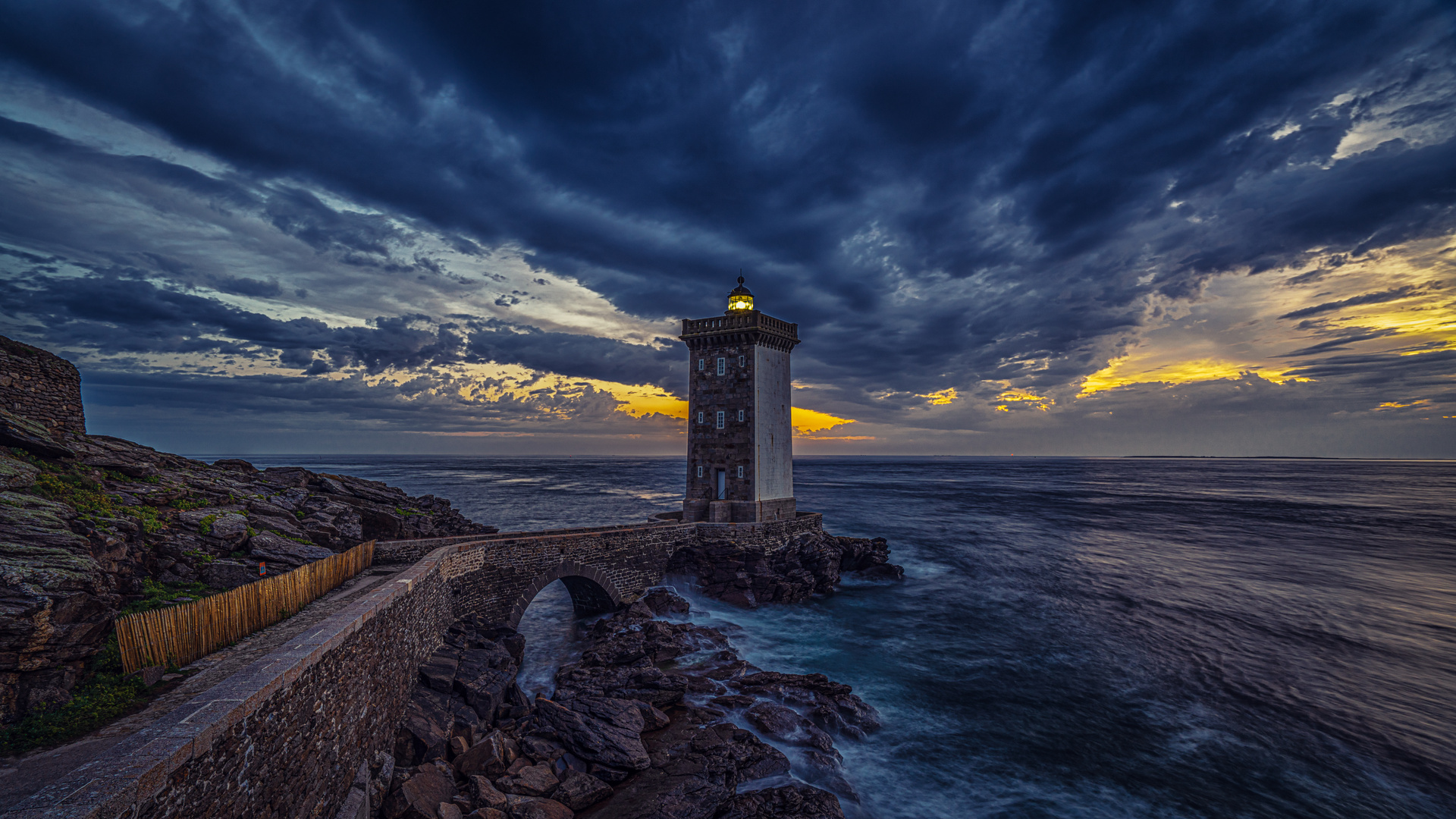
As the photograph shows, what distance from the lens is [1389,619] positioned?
27672 millimetres

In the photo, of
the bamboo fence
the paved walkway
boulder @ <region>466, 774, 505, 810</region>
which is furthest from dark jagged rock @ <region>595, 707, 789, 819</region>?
the bamboo fence

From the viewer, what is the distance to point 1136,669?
21.6 meters

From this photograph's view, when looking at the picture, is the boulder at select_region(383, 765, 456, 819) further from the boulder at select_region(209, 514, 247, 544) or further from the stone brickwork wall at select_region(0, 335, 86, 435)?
the stone brickwork wall at select_region(0, 335, 86, 435)

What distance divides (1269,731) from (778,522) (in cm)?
2131

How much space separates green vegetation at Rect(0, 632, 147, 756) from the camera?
6.94 metres

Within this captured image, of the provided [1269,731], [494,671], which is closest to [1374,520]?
[1269,731]

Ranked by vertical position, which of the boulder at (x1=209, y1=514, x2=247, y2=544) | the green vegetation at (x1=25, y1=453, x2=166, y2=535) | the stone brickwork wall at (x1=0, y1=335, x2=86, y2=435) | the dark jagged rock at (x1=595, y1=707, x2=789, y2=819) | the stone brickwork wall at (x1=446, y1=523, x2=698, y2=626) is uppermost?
the stone brickwork wall at (x1=0, y1=335, x2=86, y2=435)

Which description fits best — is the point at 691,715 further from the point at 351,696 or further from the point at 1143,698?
the point at 1143,698

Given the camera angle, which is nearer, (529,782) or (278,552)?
(529,782)

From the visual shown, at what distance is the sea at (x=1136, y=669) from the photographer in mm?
14156

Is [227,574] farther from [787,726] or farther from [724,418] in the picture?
[724,418]

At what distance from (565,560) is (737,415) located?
13.2 metres

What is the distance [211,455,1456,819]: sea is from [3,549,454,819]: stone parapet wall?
27.3 ft

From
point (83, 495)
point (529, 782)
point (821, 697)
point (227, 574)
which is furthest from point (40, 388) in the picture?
point (821, 697)
